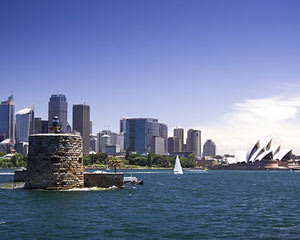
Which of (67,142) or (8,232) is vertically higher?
(67,142)

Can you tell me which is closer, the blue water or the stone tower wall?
the blue water

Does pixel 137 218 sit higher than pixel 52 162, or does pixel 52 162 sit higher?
pixel 52 162

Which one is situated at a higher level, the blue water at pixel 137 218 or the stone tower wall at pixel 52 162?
the stone tower wall at pixel 52 162

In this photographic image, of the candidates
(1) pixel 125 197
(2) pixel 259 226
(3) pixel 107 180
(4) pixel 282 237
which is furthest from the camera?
(3) pixel 107 180

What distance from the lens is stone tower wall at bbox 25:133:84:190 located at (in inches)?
1822

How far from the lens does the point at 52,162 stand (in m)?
46.2

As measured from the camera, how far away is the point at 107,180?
5322cm

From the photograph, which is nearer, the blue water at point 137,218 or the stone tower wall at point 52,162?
the blue water at point 137,218

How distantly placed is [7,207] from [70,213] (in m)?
6.41

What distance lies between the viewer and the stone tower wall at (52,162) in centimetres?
4628

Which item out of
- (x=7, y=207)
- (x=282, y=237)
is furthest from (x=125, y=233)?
(x=7, y=207)

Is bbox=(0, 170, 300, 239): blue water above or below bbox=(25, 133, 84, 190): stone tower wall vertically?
below

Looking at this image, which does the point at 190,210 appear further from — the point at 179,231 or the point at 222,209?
the point at 179,231

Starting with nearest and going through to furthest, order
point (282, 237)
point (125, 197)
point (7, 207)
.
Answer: point (282, 237) → point (7, 207) → point (125, 197)
